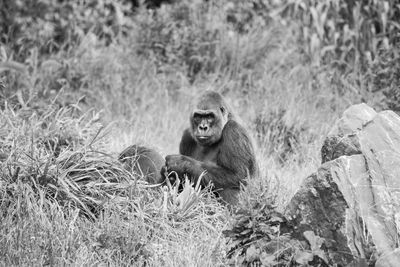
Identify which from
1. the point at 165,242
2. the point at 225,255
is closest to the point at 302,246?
the point at 225,255

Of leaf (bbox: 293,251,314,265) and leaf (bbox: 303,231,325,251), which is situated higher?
leaf (bbox: 303,231,325,251)

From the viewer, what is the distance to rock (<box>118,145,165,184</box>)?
6.11 m

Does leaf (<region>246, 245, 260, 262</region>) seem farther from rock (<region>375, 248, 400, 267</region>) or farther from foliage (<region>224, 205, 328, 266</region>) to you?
rock (<region>375, 248, 400, 267</region>)

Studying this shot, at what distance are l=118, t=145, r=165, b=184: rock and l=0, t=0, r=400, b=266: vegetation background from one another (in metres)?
0.14

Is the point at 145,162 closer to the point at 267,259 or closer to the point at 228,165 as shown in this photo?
the point at 228,165

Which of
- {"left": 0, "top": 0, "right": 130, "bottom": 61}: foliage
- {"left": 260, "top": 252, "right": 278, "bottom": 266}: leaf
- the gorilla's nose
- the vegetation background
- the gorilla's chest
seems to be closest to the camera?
{"left": 260, "top": 252, "right": 278, "bottom": 266}: leaf

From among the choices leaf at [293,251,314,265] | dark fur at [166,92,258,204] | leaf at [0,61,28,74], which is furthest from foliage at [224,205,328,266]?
leaf at [0,61,28,74]

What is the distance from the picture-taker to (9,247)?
4500mm

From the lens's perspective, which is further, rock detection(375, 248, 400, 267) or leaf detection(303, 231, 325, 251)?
leaf detection(303, 231, 325, 251)

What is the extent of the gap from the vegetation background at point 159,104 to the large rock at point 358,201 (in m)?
0.24

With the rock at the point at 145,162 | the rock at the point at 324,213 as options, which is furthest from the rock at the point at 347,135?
the rock at the point at 145,162

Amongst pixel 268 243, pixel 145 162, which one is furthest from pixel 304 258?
pixel 145 162

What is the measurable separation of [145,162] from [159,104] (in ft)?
8.92

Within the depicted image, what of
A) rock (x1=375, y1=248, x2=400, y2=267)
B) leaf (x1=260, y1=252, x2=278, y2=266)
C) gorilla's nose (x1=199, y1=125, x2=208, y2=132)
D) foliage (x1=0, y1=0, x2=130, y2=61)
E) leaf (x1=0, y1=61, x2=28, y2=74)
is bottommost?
leaf (x1=260, y1=252, x2=278, y2=266)
